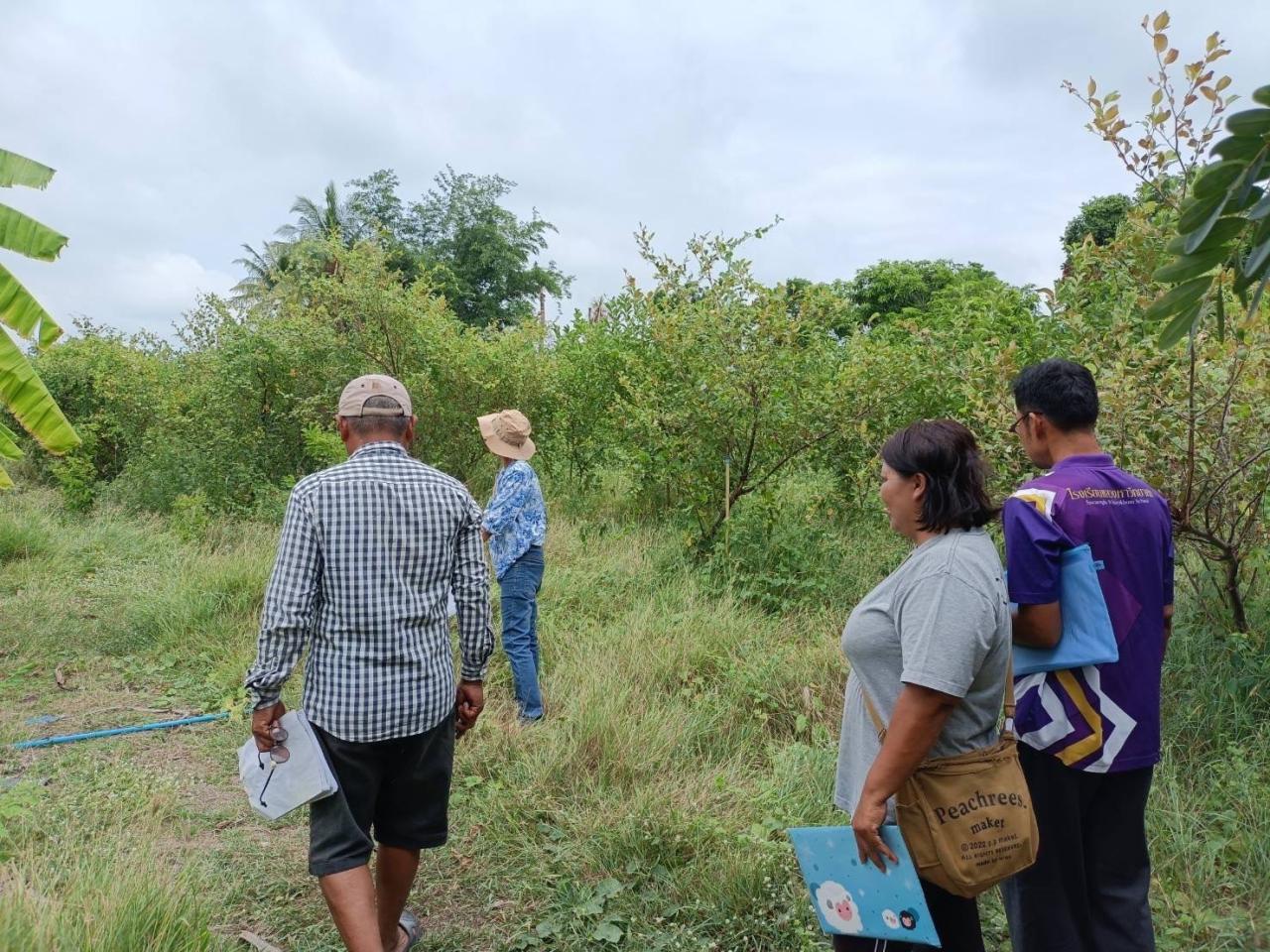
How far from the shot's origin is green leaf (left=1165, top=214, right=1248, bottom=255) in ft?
5.32

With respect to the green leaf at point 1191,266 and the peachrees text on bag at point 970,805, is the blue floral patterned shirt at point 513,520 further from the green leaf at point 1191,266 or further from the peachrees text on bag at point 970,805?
the green leaf at point 1191,266

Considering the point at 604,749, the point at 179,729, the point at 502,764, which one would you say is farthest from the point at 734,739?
the point at 179,729

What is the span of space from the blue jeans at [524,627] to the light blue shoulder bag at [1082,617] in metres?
3.16

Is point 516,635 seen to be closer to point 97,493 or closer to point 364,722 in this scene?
point 364,722

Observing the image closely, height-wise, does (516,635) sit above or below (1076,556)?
below

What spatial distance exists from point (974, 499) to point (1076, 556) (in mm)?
359

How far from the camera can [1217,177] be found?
5.05 ft

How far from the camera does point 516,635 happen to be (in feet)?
16.2

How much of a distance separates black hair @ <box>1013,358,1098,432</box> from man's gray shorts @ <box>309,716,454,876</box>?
2.01m

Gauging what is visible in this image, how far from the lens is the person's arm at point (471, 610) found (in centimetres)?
292

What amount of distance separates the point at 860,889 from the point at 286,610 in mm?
1702

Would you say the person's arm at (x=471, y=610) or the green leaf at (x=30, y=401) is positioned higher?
the green leaf at (x=30, y=401)

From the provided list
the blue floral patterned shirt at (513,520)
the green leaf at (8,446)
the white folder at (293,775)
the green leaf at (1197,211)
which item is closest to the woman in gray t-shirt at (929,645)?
the green leaf at (1197,211)

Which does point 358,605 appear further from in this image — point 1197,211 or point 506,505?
point 506,505
